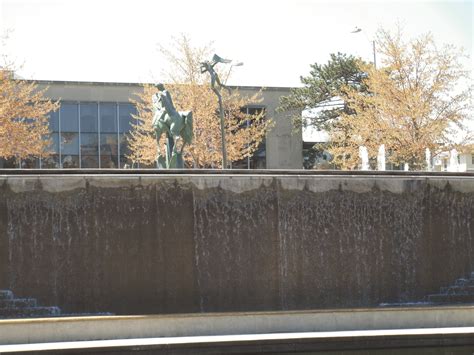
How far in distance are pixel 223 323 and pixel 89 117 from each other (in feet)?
102

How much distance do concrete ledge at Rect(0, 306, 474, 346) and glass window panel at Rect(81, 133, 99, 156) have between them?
100 feet

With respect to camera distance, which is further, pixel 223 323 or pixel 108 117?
pixel 108 117

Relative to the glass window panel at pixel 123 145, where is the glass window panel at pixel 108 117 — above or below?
above

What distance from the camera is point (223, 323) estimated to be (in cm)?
855

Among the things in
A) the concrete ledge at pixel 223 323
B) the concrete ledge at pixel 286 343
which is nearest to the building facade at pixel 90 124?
the concrete ledge at pixel 223 323

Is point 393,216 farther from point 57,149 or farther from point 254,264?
point 57,149

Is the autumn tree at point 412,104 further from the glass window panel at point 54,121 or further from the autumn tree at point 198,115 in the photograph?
the glass window panel at point 54,121

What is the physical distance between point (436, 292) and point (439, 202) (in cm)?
142

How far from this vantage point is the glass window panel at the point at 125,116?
38.5 m

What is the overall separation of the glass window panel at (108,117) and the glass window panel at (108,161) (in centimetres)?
140

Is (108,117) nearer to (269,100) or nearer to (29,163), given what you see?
(29,163)

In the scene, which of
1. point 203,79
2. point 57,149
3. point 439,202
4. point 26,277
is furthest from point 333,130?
point 26,277

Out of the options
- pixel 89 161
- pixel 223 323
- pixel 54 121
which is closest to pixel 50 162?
pixel 89 161

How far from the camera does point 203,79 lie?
32281 millimetres
